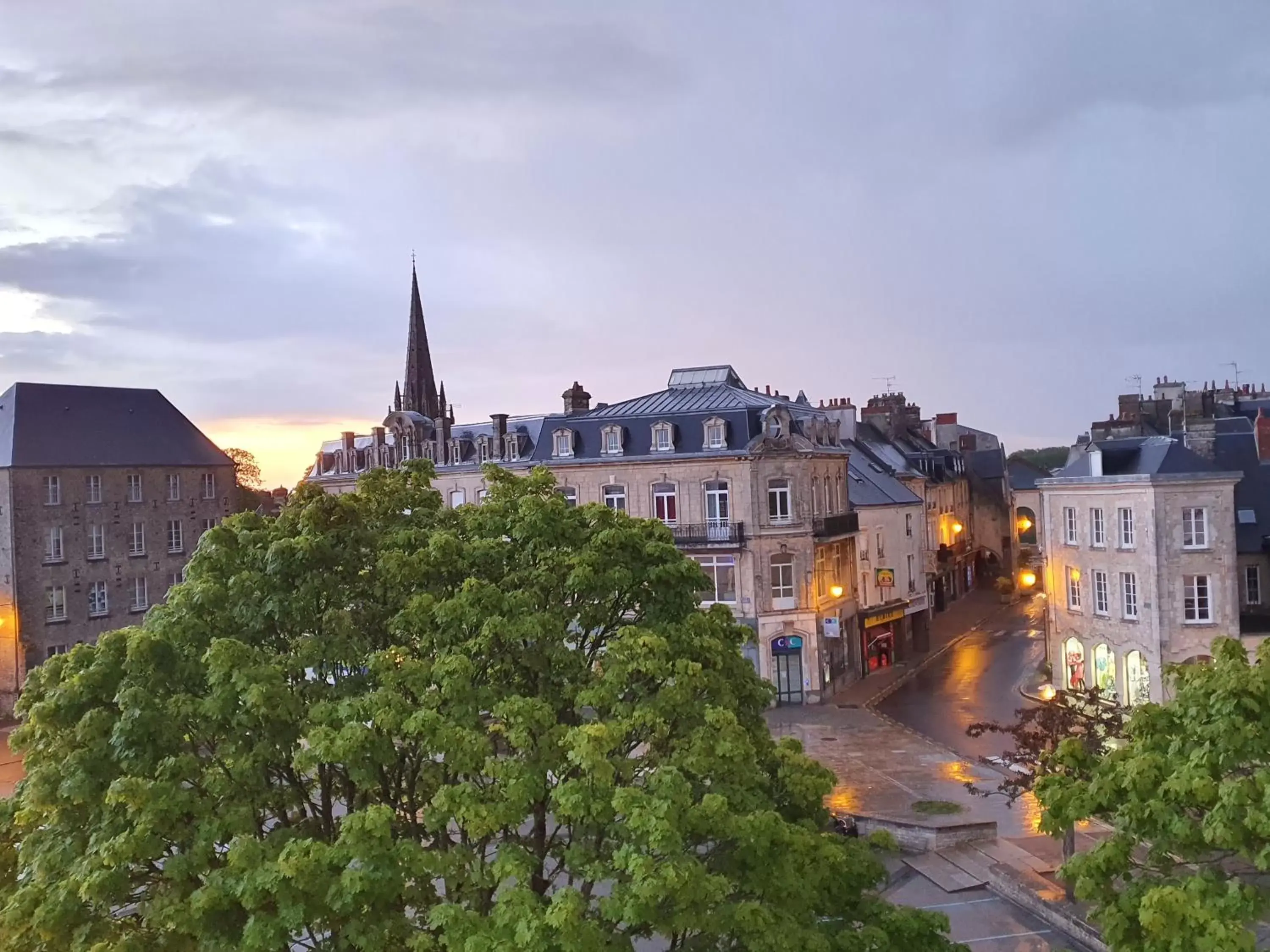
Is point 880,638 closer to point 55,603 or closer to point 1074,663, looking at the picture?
point 1074,663

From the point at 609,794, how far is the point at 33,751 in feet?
23.4

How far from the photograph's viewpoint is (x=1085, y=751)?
12.9 metres

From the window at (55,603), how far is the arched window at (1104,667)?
139 feet

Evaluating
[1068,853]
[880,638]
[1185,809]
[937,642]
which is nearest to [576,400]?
[880,638]

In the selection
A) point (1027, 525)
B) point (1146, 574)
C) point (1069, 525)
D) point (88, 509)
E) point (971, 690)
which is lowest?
point (971, 690)

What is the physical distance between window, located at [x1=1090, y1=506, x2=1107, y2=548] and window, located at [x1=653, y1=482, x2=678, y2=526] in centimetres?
1568

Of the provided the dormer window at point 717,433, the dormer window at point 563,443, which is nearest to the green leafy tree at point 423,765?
the dormer window at point 717,433

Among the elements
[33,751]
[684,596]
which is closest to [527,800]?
[684,596]

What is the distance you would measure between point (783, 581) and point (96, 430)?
106ft

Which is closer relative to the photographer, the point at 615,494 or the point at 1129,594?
the point at 1129,594

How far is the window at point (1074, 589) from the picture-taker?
36.8 metres

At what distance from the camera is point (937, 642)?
53.5 m

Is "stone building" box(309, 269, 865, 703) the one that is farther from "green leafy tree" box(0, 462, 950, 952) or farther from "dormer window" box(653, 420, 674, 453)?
"green leafy tree" box(0, 462, 950, 952)

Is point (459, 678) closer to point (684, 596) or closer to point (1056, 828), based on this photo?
point (684, 596)
